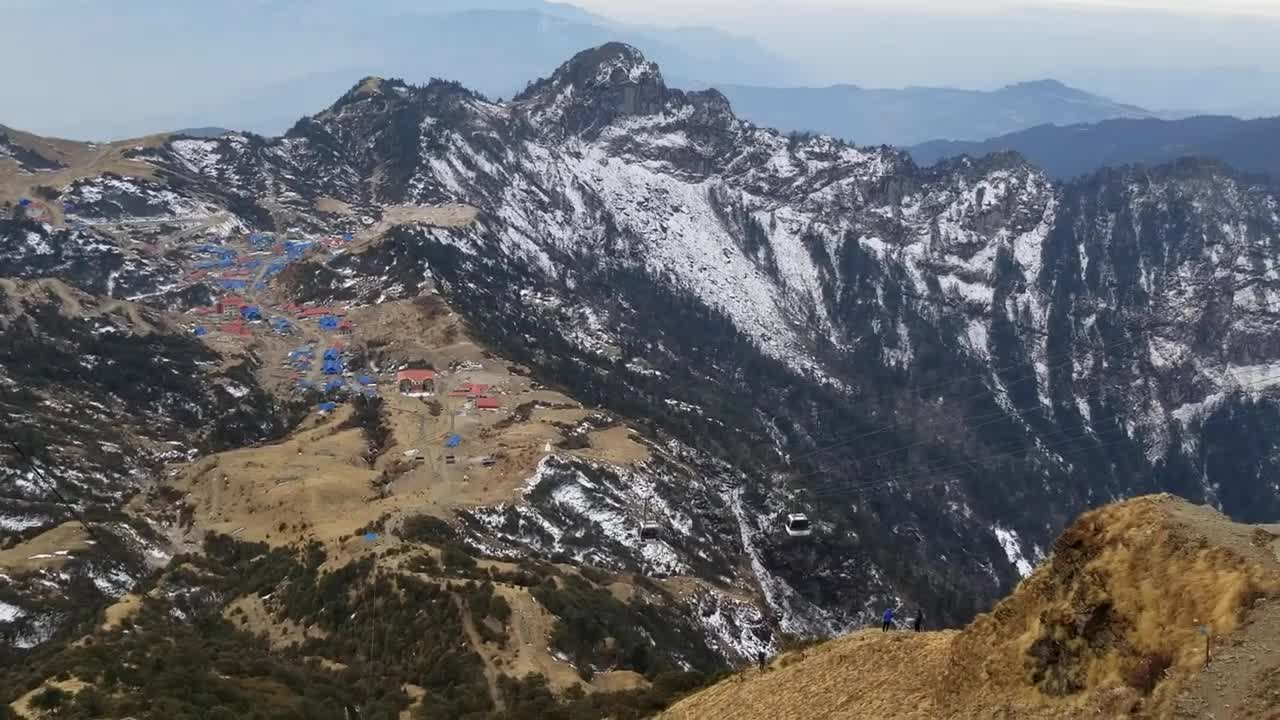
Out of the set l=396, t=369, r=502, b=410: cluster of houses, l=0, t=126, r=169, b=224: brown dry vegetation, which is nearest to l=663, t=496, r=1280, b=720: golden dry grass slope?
l=396, t=369, r=502, b=410: cluster of houses

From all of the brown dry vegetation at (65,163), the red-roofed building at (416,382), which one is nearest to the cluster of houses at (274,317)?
the red-roofed building at (416,382)

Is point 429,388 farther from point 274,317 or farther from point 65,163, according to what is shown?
point 65,163

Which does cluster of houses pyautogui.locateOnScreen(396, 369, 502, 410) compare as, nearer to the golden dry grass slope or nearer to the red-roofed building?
the red-roofed building

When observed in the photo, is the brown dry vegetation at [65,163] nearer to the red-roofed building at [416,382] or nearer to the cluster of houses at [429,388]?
the red-roofed building at [416,382]

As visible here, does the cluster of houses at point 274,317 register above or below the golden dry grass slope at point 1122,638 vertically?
below

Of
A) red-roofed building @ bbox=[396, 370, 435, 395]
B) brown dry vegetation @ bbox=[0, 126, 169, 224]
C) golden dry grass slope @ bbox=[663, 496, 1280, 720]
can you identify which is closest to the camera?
golden dry grass slope @ bbox=[663, 496, 1280, 720]

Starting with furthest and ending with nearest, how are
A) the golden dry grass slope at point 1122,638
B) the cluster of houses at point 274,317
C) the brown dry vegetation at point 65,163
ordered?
the brown dry vegetation at point 65,163 → the cluster of houses at point 274,317 → the golden dry grass slope at point 1122,638
